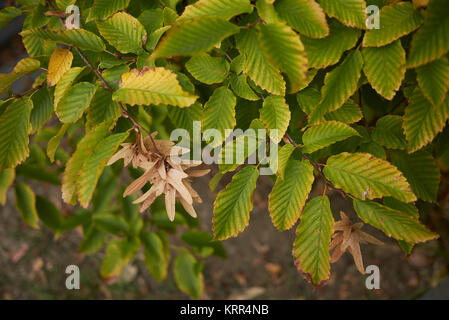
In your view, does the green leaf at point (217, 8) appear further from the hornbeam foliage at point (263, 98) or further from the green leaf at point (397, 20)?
the green leaf at point (397, 20)

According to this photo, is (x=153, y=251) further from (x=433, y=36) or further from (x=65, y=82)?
(x=433, y=36)

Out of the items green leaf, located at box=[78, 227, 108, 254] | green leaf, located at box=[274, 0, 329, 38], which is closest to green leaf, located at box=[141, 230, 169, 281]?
green leaf, located at box=[78, 227, 108, 254]

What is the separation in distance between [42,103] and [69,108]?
17 centimetres

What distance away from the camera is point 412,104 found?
0.64 m

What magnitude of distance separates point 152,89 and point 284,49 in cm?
22

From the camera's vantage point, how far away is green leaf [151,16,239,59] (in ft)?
1.61

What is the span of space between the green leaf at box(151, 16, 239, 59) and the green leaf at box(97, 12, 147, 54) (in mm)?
180

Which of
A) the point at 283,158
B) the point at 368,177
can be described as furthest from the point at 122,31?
the point at 368,177

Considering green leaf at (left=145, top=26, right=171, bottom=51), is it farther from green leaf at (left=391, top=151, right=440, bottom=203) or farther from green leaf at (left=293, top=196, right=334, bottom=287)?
green leaf at (left=391, top=151, right=440, bottom=203)

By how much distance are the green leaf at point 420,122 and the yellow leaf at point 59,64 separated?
62 cm

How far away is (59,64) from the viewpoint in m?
0.65

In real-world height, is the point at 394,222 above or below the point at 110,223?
above
